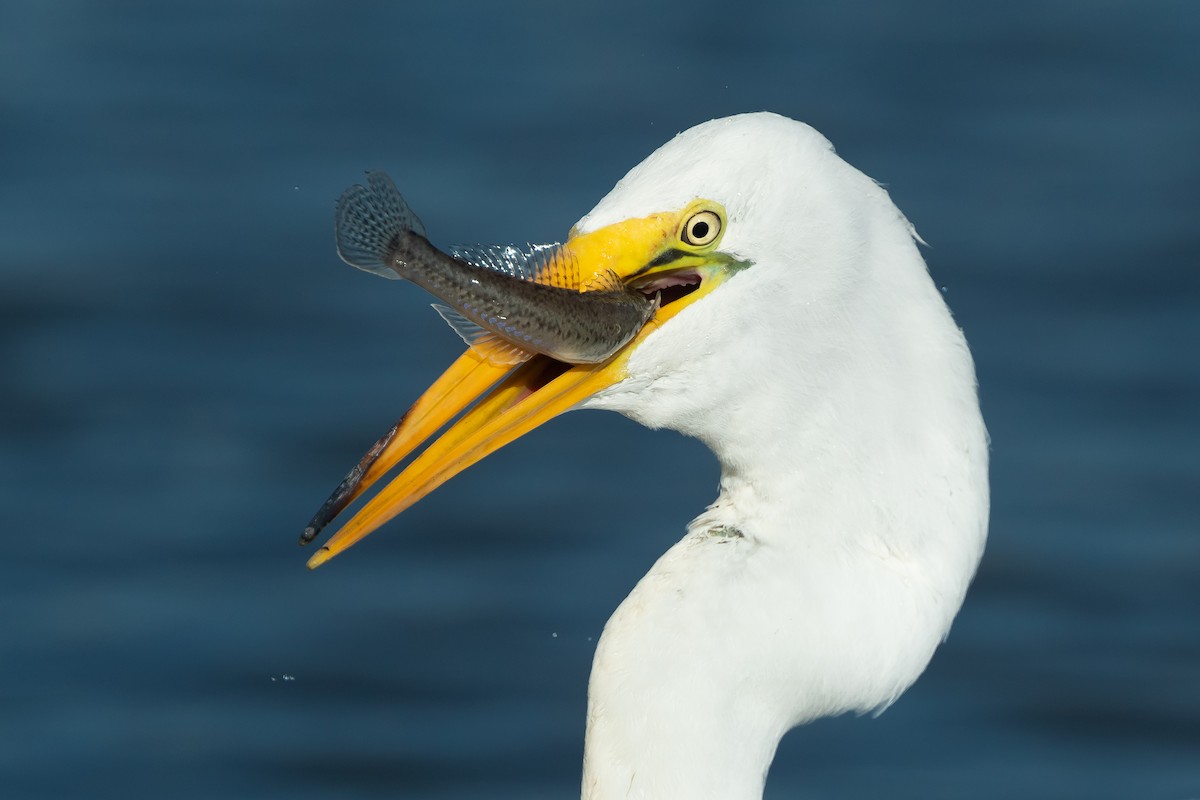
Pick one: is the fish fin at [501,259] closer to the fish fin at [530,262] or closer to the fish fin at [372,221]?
the fish fin at [530,262]

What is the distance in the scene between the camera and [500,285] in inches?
167

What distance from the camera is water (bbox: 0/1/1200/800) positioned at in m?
8.28

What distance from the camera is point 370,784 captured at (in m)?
8.16

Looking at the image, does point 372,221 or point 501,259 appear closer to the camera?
point 372,221

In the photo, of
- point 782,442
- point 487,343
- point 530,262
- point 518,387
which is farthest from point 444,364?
point 782,442

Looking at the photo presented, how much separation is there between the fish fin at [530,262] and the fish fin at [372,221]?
0.24m

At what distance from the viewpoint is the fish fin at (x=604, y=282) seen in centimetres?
438

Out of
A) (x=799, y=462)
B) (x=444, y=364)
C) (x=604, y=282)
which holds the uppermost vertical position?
(x=444, y=364)

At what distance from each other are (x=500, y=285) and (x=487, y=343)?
0.95 feet

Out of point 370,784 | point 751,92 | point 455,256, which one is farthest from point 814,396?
point 751,92

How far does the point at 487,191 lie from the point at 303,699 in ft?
8.91

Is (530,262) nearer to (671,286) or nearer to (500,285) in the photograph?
(500,285)

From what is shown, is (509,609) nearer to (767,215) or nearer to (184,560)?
(184,560)

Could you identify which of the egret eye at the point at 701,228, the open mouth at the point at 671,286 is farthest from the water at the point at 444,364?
the egret eye at the point at 701,228
